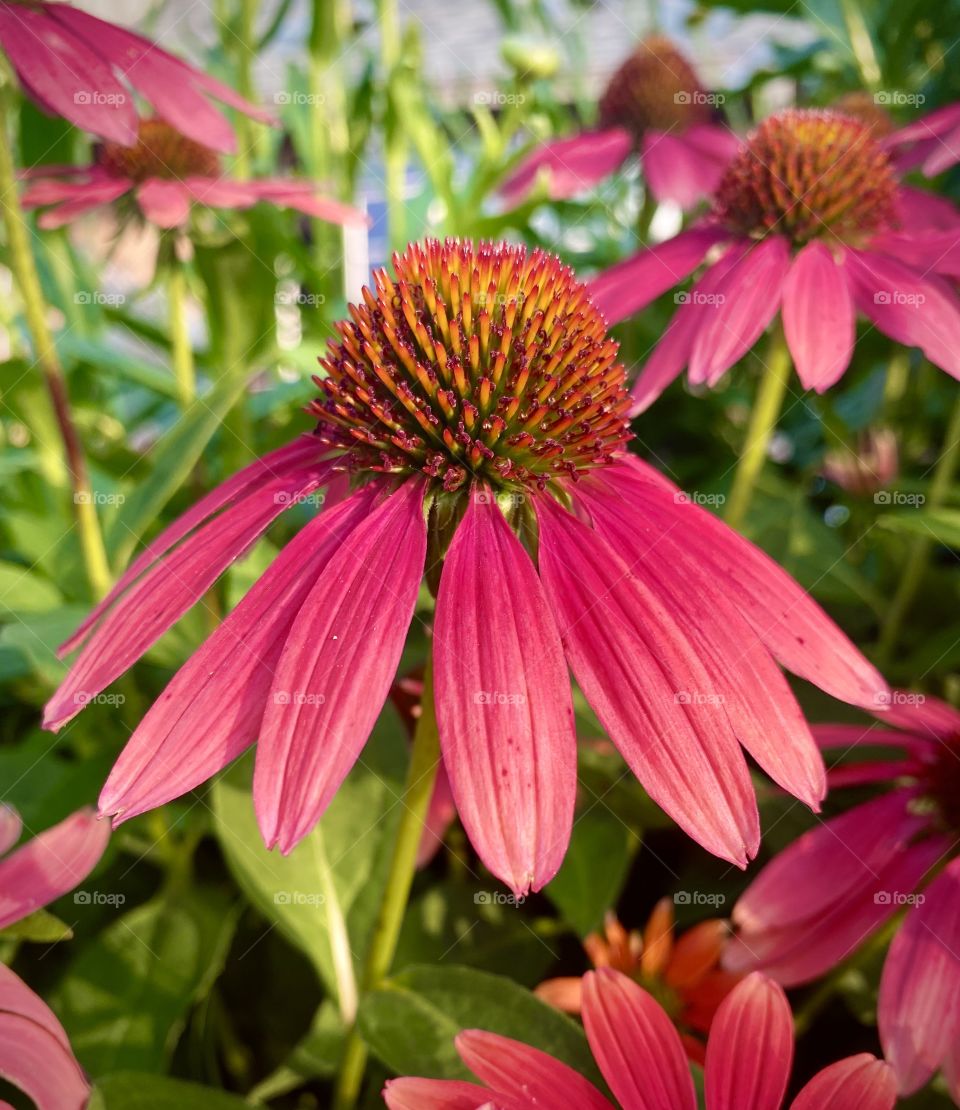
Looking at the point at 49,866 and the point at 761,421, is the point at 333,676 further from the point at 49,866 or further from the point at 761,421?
the point at 761,421

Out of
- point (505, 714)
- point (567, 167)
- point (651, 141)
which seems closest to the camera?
point (505, 714)

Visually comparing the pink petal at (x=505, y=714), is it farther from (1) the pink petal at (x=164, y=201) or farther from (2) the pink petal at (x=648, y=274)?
(1) the pink petal at (x=164, y=201)

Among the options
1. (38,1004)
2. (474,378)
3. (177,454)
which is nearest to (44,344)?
(177,454)

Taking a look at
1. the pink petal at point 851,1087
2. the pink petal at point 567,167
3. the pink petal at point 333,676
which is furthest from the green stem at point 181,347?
the pink petal at point 851,1087

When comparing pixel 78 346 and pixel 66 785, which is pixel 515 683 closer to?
pixel 66 785

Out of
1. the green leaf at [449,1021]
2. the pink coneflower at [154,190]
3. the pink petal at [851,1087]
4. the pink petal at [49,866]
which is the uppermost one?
the pink coneflower at [154,190]

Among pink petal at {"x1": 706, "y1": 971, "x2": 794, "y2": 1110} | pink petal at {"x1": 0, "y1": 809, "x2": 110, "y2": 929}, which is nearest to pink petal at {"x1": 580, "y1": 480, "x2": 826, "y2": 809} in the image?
pink petal at {"x1": 706, "y1": 971, "x2": 794, "y2": 1110}

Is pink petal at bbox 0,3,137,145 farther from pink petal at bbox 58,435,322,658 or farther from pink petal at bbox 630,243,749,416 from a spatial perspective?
pink petal at bbox 630,243,749,416
